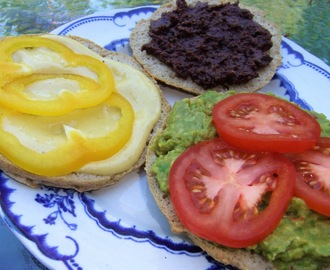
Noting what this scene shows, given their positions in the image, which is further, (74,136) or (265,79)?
(265,79)

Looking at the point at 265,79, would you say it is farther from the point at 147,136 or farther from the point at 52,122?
the point at 52,122

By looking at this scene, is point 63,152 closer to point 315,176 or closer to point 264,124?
point 264,124

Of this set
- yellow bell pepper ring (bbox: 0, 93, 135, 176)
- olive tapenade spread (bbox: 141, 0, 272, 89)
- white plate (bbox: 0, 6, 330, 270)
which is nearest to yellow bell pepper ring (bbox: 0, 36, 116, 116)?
yellow bell pepper ring (bbox: 0, 93, 135, 176)

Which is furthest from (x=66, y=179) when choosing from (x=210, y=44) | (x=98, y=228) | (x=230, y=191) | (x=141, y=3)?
(x=141, y=3)

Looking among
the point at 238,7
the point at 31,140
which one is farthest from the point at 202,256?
the point at 238,7

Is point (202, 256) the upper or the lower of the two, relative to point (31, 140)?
lower

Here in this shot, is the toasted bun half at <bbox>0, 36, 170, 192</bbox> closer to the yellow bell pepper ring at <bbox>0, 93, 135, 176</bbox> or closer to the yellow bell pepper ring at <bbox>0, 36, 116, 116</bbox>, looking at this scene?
the yellow bell pepper ring at <bbox>0, 93, 135, 176</bbox>

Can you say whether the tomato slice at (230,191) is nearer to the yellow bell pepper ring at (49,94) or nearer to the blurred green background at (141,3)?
the yellow bell pepper ring at (49,94)

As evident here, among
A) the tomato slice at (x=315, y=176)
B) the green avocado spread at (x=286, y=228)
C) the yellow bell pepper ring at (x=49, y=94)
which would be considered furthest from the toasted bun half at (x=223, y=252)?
the yellow bell pepper ring at (x=49, y=94)
